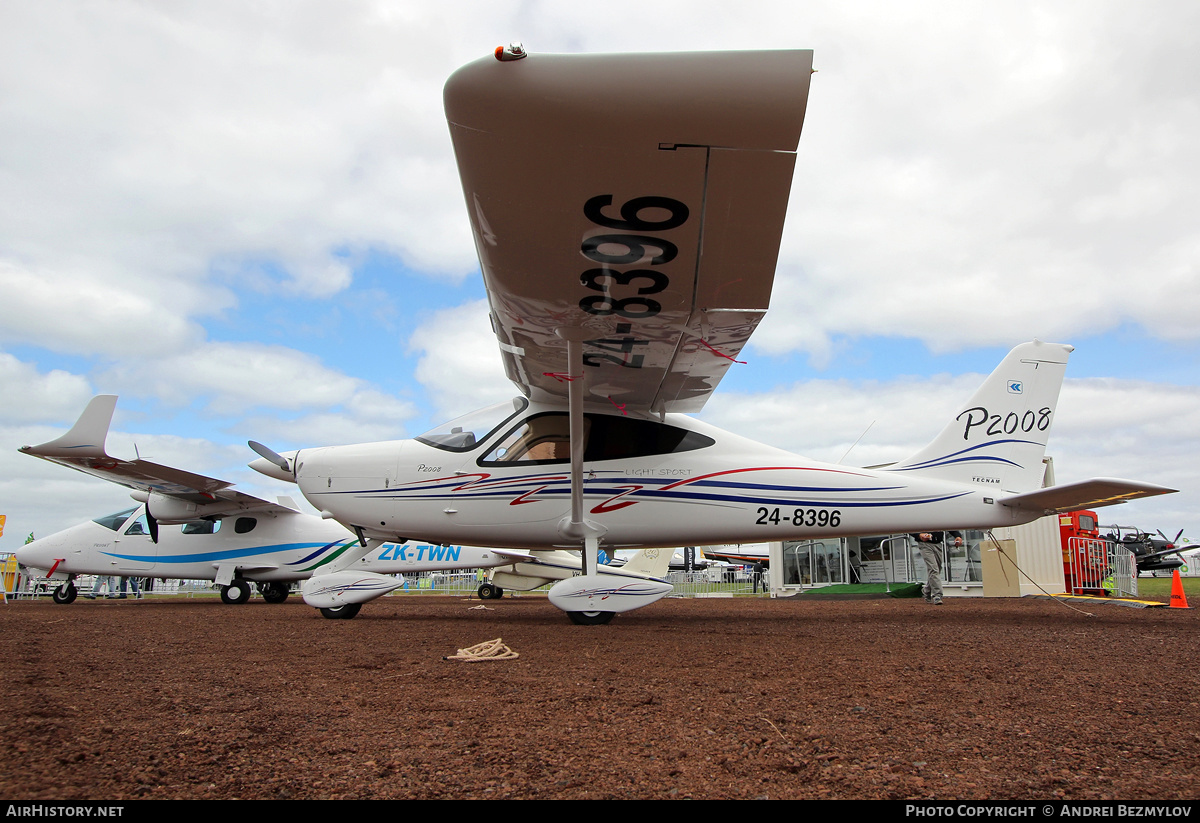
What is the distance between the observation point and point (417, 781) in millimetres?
1895

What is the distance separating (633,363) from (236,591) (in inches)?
456

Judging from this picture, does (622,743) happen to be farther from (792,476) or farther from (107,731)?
(792,476)

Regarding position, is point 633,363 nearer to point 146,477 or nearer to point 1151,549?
point 146,477

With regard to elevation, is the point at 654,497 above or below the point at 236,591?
above

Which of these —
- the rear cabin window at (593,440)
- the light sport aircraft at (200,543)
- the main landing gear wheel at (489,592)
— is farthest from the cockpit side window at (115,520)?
the rear cabin window at (593,440)

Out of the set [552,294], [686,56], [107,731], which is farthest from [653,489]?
[107,731]

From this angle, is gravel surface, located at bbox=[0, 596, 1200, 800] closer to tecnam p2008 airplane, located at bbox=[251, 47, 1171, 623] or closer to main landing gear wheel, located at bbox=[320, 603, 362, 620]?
tecnam p2008 airplane, located at bbox=[251, 47, 1171, 623]

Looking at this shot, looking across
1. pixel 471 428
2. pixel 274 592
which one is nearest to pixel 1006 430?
pixel 471 428

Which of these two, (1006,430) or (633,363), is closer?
(633,363)

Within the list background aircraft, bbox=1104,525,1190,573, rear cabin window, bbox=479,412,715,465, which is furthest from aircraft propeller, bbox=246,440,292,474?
background aircraft, bbox=1104,525,1190,573

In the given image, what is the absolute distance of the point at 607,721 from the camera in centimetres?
264

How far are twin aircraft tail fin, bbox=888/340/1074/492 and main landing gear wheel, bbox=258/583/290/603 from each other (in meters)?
13.0

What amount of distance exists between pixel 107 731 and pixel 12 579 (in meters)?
27.3

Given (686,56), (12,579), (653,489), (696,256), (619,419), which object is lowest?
(12,579)
